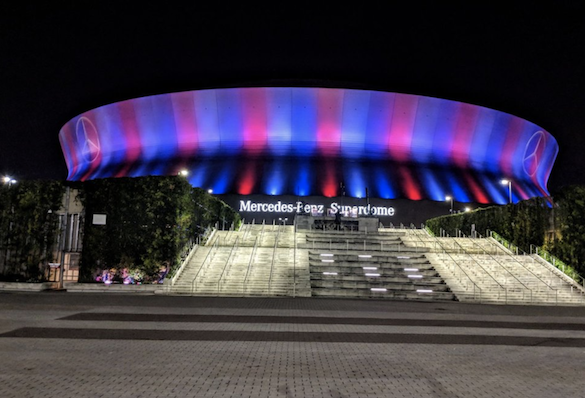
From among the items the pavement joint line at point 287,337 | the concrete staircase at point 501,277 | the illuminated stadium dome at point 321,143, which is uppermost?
the illuminated stadium dome at point 321,143

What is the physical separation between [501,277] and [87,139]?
163 ft

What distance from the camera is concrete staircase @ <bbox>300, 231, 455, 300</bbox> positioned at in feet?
60.3

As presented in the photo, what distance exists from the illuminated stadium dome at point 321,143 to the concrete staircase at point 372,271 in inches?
838

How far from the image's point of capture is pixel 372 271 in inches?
795

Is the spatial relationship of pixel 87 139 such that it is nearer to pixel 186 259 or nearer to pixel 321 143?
pixel 321 143

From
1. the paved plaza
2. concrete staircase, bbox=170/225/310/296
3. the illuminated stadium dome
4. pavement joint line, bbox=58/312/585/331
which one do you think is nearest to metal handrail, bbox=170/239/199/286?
concrete staircase, bbox=170/225/310/296

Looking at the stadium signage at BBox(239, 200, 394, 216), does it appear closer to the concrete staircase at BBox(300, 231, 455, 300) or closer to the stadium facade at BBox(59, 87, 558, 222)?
A: the stadium facade at BBox(59, 87, 558, 222)

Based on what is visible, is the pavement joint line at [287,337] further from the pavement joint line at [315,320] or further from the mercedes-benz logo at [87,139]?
the mercedes-benz logo at [87,139]

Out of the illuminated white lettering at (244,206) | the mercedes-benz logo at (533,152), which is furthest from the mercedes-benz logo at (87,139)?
the mercedes-benz logo at (533,152)

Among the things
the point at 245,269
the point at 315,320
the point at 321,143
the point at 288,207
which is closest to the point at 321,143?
the point at 321,143

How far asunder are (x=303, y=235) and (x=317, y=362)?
20.1m

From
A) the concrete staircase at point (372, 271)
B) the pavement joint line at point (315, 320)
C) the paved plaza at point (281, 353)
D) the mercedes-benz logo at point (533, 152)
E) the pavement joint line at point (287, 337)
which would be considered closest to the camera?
the paved plaza at point (281, 353)

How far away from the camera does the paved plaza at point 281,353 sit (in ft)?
17.6

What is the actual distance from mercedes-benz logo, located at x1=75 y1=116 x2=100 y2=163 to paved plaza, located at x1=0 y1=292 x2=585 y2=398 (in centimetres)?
4583
